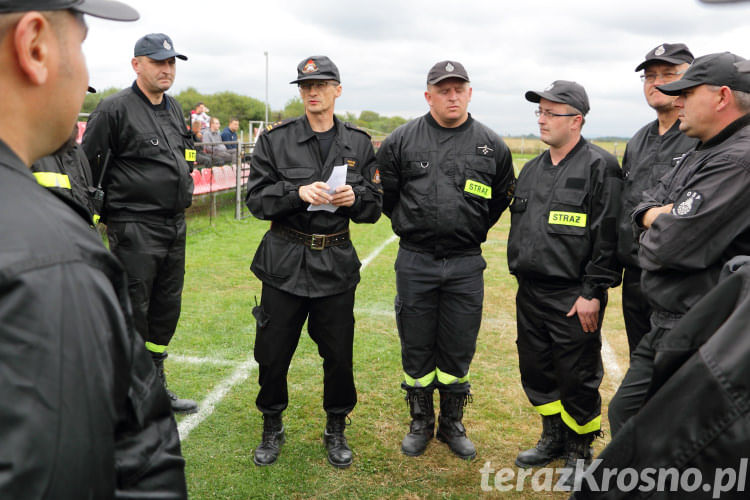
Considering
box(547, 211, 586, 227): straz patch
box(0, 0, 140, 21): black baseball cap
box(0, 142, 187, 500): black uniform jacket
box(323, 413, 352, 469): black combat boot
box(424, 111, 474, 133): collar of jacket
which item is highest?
box(0, 0, 140, 21): black baseball cap

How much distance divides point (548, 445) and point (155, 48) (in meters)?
4.06

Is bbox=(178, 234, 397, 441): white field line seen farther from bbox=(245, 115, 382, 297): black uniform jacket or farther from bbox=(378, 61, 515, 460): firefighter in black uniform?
bbox=(378, 61, 515, 460): firefighter in black uniform

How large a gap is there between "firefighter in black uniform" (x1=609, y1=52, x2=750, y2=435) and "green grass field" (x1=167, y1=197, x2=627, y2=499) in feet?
4.36

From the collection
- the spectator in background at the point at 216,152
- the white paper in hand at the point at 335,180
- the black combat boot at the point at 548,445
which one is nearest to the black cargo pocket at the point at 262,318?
the white paper in hand at the point at 335,180

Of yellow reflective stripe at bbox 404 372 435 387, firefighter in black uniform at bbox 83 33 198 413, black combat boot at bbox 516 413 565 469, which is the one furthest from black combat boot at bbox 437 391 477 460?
firefighter in black uniform at bbox 83 33 198 413

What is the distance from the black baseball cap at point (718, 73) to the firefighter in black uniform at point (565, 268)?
0.95 metres

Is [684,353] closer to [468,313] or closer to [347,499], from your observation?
[347,499]

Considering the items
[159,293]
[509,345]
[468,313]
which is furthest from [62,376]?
[509,345]

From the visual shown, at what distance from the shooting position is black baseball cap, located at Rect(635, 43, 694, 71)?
3.71 meters

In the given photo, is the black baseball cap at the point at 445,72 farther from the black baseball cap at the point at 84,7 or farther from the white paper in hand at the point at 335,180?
the black baseball cap at the point at 84,7

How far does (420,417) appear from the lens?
4098mm

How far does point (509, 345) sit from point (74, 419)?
18.2ft

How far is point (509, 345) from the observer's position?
19.9ft

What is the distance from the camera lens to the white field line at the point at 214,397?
4.07m
